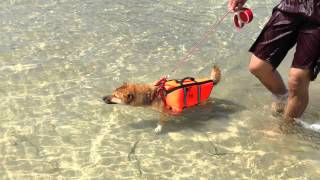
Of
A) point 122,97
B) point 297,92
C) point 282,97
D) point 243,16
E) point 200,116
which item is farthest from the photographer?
point 282,97

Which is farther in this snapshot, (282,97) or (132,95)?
(282,97)

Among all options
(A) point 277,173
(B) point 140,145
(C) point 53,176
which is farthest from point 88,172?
(A) point 277,173

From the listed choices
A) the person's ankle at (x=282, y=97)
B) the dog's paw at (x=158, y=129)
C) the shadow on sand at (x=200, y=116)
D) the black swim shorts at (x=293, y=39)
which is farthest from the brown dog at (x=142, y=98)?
the person's ankle at (x=282, y=97)

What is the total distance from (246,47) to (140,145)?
9.79 feet

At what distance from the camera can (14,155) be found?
4.40 meters

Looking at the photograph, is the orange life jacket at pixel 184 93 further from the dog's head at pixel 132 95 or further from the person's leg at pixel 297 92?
the person's leg at pixel 297 92

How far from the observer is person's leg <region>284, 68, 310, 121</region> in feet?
14.9

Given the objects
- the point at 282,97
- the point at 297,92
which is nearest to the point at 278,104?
the point at 282,97

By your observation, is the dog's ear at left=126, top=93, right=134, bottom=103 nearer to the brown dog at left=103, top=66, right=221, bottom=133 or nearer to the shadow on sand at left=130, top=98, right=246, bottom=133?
the brown dog at left=103, top=66, right=221, bottom=133

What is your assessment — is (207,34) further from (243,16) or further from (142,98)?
(142,98)

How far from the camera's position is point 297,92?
15.5 ft

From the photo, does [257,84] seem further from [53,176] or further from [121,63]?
[53,176]

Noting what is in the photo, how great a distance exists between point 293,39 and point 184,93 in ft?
3.84

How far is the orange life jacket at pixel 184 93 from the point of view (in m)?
4.81
